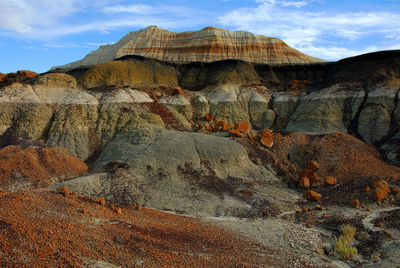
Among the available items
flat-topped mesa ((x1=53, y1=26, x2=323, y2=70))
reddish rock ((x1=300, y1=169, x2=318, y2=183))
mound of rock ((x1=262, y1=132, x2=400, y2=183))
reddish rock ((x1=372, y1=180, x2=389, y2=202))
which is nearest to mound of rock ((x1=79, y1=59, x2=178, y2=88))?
flat-topped mesa ((x1=53, y1=26, x2=323, y2=70))

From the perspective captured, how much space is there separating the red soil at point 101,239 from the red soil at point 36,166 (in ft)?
21.3

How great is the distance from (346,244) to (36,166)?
15741mm

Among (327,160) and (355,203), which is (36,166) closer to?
(355,203)

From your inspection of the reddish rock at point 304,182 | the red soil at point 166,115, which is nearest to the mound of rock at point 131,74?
the red soil at point 166,115

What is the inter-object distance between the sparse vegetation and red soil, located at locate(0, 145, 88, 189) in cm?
1410

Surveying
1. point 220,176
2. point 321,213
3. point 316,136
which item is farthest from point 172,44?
point 321,213

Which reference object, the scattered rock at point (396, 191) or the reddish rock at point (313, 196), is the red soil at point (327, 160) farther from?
the scattered rock at point (396, 191)

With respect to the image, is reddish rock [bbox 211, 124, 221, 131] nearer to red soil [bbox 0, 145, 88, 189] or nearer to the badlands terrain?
the badlands terrain

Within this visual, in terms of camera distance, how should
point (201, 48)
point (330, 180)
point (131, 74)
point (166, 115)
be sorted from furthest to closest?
point (201, 48), point (131, 74), point (166, 115), point (330, 180)

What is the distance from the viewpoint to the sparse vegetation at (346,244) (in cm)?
990

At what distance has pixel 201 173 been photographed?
55.7ft

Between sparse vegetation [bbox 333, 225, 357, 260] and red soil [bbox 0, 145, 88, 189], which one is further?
red soil [bbox 0, 145, 88, 189]

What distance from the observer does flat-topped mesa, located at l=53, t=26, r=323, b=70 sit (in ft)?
170

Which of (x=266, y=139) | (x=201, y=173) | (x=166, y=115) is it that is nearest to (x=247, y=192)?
(x=201, y=173)
